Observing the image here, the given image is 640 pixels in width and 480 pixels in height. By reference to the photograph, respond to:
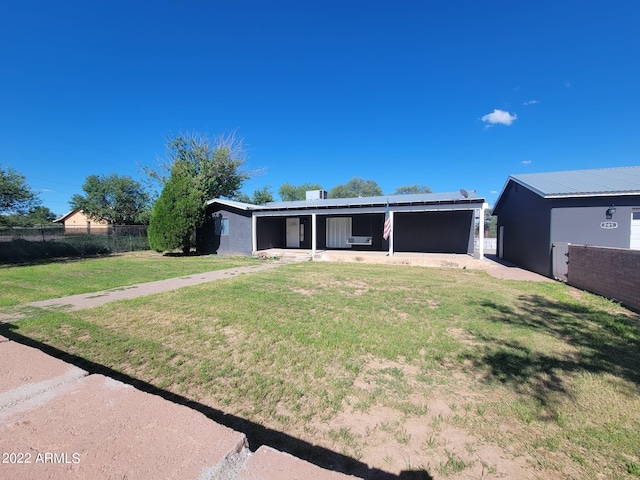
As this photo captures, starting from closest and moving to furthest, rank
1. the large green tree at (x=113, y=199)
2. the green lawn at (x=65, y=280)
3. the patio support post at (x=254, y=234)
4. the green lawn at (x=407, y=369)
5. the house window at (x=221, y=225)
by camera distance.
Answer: the green lawn at (x=407, y=369), the green lawn at (x=65, y=280), the patio support post at (x=254, y=234), the house window at (x=221, y=225), the large green tree at (x=113, y=199)

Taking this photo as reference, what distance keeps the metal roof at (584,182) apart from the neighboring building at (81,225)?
72.3ft

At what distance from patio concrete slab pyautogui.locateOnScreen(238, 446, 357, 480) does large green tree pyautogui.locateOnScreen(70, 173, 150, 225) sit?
35.5 m

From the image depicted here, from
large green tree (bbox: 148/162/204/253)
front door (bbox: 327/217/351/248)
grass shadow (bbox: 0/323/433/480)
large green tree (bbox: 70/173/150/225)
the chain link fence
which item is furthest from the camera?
large green tree (bbox: 70/173/150/225)

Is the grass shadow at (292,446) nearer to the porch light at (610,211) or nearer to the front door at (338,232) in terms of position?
the porch light at (610,211)

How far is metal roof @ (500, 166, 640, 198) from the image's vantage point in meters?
9.53

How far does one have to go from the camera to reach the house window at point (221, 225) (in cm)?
1703

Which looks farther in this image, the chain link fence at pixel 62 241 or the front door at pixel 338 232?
the front door at pixel 338 232

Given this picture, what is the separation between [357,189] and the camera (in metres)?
54.8

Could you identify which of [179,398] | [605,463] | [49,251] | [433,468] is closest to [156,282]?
[179,398]

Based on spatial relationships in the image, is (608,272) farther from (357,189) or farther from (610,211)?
(357,189)

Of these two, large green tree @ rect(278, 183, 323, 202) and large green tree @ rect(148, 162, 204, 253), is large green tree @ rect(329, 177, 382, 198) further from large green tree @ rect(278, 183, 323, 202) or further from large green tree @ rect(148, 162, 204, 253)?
large green tree @ rect(148, 162, 204, 253)

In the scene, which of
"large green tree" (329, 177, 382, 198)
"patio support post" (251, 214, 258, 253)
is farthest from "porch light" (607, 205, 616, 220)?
"large green tree" (329, 177, 382, 198)

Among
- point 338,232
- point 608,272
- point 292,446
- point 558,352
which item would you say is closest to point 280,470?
point 292,446

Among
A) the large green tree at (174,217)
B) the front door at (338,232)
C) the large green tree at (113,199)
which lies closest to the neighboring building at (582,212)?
the front door at (338,232)
